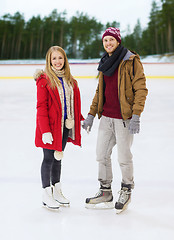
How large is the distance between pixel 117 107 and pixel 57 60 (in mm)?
431

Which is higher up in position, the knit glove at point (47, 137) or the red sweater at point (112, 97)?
the red sweater at point (112, 97)

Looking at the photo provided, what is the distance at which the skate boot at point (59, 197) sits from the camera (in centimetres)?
169

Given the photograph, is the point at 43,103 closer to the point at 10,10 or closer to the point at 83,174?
the point at 83,174

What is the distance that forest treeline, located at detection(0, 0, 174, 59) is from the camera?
44.4ft

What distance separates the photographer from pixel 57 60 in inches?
61.9

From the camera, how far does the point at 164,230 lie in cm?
142

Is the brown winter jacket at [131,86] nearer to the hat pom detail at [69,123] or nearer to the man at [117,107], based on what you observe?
the man at [117,107]

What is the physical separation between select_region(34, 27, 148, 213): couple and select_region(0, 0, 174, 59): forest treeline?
11850 millimetres

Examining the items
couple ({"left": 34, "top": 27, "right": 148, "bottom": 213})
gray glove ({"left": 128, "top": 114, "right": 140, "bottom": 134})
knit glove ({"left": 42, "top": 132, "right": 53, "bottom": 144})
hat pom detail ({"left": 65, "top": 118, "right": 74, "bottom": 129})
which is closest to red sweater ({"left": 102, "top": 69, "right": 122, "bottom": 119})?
couple ({"left": 34, "top": 27, "right": 148, "bottom": 213})

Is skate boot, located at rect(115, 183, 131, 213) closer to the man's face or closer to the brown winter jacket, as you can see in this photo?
the brown winter jacket

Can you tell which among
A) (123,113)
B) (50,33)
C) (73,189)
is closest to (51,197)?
(73,189)

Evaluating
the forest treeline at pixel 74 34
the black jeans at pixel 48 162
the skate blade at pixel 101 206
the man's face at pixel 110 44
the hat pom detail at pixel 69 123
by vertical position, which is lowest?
the skate blade at pixel 101 206

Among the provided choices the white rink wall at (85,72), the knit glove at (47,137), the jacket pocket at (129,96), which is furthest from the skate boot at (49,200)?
the white rink wall at (85,72)

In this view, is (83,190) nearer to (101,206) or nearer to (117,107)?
(101,206)
